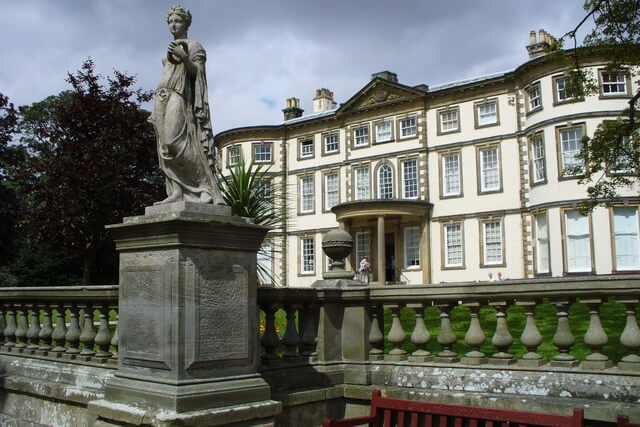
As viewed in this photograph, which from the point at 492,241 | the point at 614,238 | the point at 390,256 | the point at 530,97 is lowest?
the point at 390,256

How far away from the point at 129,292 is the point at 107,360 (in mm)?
1375

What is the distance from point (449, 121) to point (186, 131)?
3117 cm

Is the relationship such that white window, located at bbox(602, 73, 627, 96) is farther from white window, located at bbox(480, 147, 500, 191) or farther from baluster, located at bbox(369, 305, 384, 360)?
baluster, located at bbox(369, 305, 384, 360)

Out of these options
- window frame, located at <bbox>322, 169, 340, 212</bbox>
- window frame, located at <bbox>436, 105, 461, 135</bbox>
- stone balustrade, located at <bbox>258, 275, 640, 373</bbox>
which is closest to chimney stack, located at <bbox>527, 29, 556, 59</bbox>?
window frame, located at <bbox>436, 105, 461, 135</bbox>

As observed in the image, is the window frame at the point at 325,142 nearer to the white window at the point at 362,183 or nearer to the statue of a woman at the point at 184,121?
the white window at the point at 362,183

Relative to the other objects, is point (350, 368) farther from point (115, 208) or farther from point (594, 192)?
point (115, 208)

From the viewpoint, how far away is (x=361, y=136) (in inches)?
1526

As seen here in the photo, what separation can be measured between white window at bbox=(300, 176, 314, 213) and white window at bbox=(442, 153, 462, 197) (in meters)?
9.55

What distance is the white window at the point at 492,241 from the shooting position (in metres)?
32.2

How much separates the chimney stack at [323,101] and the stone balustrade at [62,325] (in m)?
38.2

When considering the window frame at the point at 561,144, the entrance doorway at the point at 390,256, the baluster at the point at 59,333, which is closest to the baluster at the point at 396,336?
the baluster at the point at 59,333

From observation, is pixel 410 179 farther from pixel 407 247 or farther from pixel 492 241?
pixel 492 241

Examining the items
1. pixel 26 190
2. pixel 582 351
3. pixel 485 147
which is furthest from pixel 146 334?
pixel 485 147

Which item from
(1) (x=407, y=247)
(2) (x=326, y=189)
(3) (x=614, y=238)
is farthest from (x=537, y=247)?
(2) (x=326, y=189)
